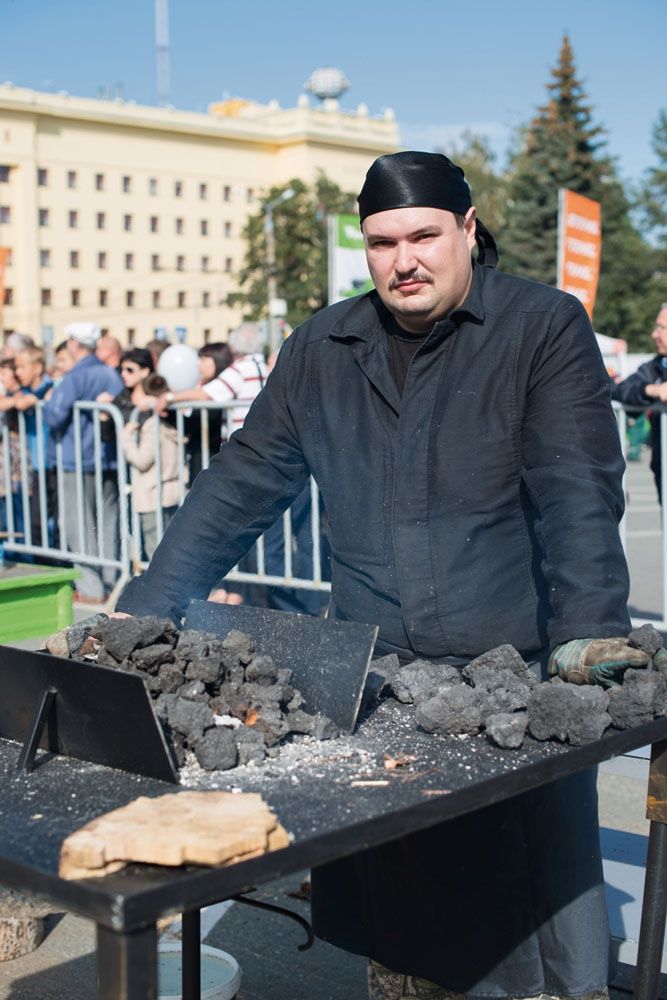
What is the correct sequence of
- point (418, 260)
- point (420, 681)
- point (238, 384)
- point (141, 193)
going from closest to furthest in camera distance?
point (420, 681) < point (418, 260) < point (238, 384) < point (141, 193)

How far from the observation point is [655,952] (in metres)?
2.43

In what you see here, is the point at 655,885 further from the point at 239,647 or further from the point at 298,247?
the point at 298,247

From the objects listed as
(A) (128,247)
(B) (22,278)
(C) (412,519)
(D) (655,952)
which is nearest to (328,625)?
(C) (412,519)

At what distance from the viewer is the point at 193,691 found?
7.32ft

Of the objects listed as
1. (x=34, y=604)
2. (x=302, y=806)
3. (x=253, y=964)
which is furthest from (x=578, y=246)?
(x=302, y=806)

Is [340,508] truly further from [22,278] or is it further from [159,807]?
[22,278]

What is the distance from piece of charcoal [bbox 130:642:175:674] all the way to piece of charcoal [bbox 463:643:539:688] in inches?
23.6

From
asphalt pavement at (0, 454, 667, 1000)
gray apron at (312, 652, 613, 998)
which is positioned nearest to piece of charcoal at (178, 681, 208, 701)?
gray apron at (312, 652, 613, 998)

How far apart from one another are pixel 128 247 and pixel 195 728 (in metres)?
87.9

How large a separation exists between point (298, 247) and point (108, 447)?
192 feet

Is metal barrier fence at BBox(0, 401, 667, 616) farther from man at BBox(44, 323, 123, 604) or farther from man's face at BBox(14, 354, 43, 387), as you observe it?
man's face at BBox(14, 354, 43, 387)

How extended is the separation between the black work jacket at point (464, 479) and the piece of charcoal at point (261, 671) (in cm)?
40

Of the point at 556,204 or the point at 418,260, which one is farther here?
the point at 556,204

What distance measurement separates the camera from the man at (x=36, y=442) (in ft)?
27.3
